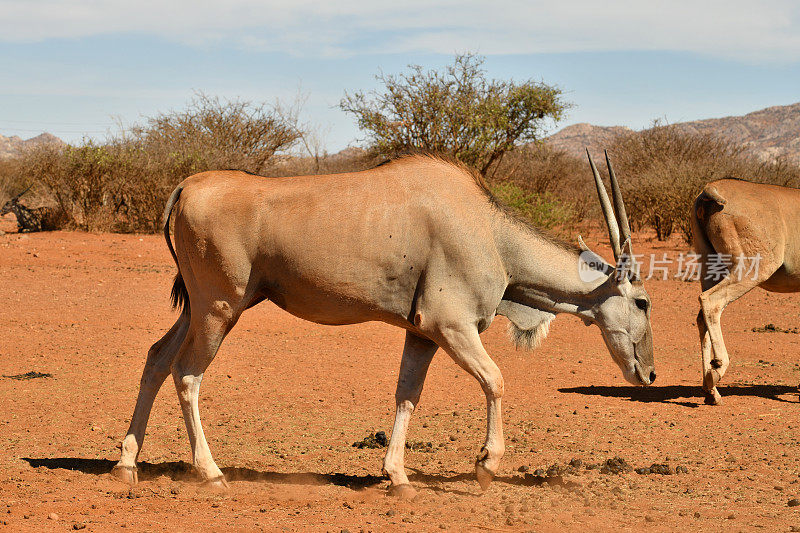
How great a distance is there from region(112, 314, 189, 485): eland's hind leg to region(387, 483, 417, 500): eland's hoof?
1.69m

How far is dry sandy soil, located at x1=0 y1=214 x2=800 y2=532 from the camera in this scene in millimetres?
4812

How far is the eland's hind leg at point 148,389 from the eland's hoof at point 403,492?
169 cm

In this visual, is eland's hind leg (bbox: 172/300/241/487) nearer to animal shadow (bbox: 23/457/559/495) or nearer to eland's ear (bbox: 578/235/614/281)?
animal shadow (bbox: 23/457/559/495)

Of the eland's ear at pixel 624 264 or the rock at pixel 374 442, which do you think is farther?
the rock at pixel 374 442

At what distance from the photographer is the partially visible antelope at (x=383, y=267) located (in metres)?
5.15

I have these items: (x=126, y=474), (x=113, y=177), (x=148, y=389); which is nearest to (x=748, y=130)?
(x=113, y=177)

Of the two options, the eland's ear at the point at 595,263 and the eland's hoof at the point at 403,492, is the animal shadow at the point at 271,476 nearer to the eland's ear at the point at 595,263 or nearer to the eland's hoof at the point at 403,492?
the eland's hoof at the point at 403,492

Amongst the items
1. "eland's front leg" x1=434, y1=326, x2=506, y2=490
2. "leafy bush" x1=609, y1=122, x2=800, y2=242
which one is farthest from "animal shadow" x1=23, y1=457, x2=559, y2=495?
"leafy bush" x1=609, y1=122, x2=800, y2=242

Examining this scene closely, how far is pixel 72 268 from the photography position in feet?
56.7

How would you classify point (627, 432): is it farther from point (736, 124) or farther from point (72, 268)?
point (736, 124)

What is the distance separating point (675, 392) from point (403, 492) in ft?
15.4

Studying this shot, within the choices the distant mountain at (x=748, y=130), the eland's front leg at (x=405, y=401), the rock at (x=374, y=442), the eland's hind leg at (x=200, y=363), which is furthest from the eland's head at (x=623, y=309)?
the distant mountain at (x=748, y=130)

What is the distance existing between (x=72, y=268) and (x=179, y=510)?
1385 cm

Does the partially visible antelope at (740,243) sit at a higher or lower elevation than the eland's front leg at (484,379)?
higher
